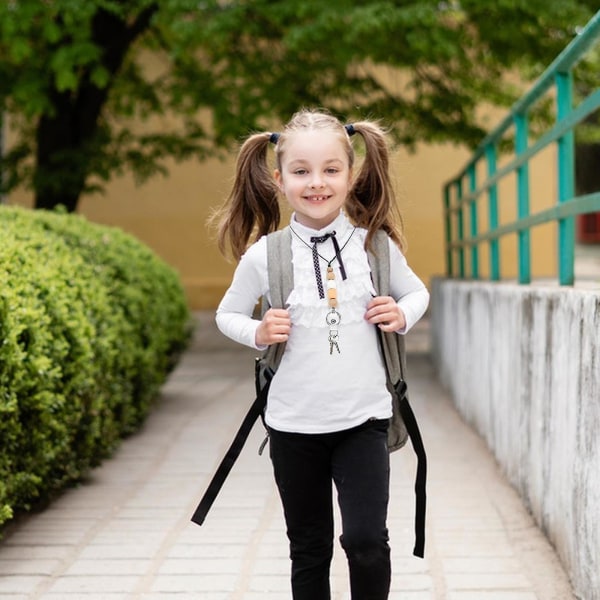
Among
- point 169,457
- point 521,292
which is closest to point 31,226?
point 169,457

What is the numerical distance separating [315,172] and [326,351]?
50cm

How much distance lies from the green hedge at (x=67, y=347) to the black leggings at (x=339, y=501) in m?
1.56

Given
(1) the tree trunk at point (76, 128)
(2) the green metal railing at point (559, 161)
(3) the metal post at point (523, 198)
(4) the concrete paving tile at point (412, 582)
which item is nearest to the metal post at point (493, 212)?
(2) the green metal railing at point (559, 161)

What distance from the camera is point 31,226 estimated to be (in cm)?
616

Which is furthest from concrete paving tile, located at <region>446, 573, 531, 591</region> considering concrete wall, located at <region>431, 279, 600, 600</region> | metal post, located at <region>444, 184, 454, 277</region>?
metal post, located at <region>444, 184, 454, 277</region>

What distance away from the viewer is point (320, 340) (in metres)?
3.13

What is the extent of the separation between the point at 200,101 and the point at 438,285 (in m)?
3.02

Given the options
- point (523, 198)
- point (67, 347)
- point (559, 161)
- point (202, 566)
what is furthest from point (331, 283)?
point (523, 198)

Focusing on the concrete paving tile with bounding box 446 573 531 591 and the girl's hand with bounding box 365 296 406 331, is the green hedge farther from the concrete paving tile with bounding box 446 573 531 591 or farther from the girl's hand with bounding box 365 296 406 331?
the girl's hand with bounding box 365 296 406 331

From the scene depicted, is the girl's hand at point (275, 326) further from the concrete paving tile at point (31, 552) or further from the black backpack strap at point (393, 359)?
the concrete paving tile at point (31, 552)

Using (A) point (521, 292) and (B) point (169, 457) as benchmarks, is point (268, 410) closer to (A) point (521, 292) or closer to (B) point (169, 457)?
(A) point (521, 292)

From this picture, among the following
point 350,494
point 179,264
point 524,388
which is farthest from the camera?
point 179,264

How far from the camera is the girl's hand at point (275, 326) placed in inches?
119

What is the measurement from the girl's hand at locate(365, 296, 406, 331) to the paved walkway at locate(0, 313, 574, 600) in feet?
4.34
